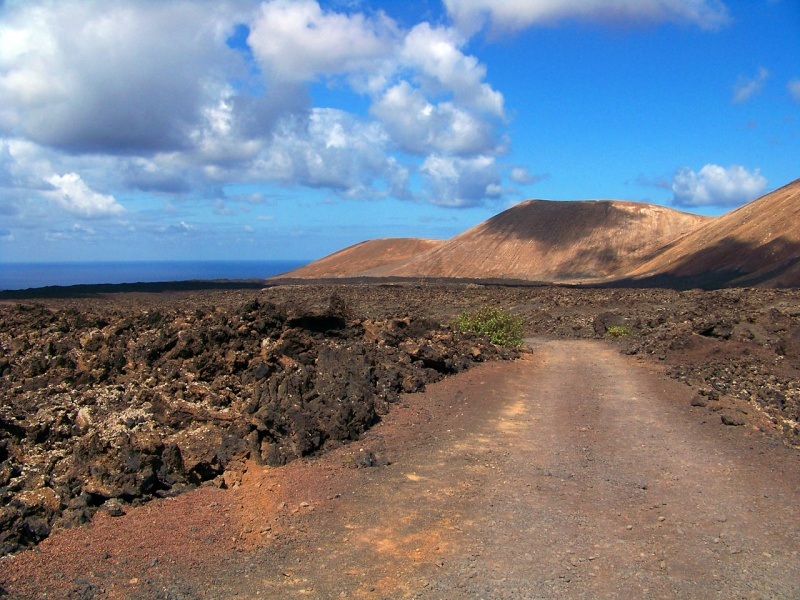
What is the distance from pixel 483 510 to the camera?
618cm

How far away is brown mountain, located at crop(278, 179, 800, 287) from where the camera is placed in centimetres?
5012

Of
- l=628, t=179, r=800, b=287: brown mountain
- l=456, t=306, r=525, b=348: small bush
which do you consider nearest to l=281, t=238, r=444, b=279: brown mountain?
l=628, t=179, r=800, b=287: brown mountain

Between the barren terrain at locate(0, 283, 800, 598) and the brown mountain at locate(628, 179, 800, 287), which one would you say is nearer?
the barren terrain at locate(0, 283, 800, 598)

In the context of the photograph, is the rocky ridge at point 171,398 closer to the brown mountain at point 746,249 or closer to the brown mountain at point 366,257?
the brown mountain at point 746,249

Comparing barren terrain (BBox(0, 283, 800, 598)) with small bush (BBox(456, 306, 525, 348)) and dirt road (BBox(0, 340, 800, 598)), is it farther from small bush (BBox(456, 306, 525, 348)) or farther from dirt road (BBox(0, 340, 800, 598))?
small bush (BBox(456, 306, 525, 348))

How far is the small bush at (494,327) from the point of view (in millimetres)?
16844

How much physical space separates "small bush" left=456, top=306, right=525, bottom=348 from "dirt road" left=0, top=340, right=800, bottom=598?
25.0ft

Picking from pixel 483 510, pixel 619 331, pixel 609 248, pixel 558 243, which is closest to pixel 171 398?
pixel 483 510

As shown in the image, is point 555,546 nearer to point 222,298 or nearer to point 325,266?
point 222,298

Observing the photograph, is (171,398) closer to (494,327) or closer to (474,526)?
(474,526)

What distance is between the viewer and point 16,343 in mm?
10648

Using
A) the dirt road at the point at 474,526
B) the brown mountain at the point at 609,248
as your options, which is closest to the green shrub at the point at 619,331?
the dirt road at the point at 474,526

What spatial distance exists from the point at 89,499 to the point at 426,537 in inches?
114

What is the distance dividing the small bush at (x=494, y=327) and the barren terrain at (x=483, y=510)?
5.02 m
